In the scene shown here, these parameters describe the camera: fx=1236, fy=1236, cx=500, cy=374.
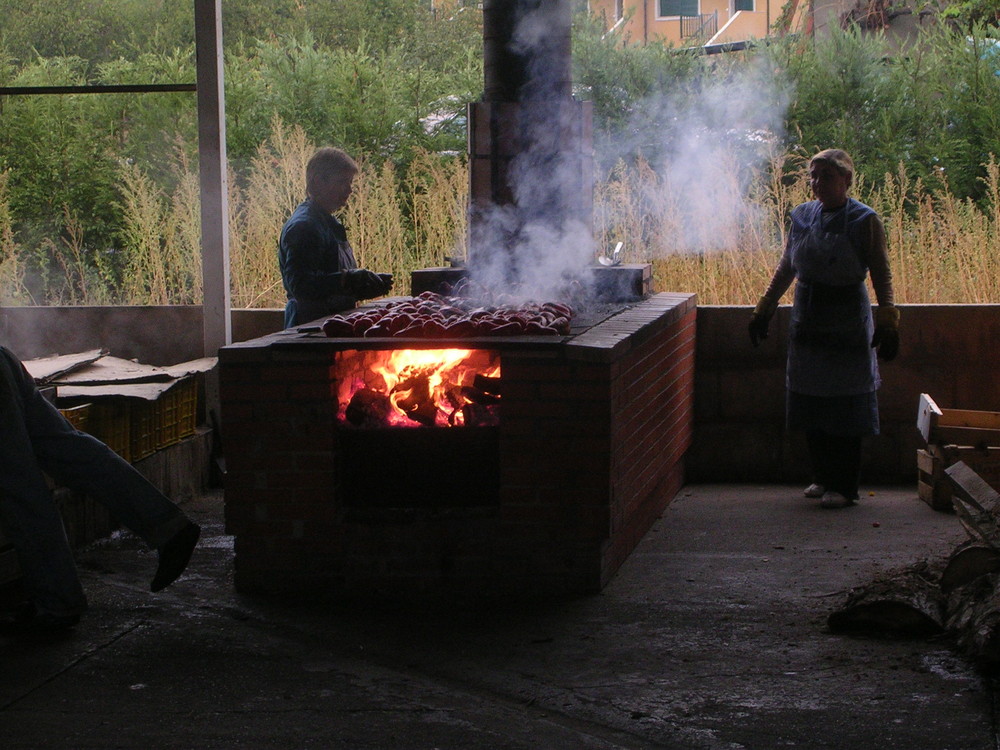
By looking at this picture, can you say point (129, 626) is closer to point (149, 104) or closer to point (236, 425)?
point (236, 425)

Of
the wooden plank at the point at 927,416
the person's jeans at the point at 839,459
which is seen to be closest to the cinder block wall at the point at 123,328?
the person's jeans at the point at 839,459

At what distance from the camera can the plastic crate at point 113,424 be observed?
21.4 feet

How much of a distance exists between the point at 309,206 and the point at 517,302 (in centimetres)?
134

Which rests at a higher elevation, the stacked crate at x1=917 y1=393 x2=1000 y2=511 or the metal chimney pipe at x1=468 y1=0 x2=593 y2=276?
the metal chimney pipe at x1=468 y1=0 x2=593 y2=276

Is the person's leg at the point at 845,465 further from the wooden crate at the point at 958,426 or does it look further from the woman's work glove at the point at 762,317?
the woman's work glove at the point at 762,317

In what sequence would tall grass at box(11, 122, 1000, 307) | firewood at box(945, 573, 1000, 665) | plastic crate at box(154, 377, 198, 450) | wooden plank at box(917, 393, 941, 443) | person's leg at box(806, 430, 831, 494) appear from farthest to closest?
tall grass at box(11, 122, 1000, 307)
person's leg at box(806, 430, 831, 494)
plastic crate at box(154, 377, 198, 450)
wooden plank at box(917, 393, 941, 443)
firewood at box(945, 573, 1000, 665)

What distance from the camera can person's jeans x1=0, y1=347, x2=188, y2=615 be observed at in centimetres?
490

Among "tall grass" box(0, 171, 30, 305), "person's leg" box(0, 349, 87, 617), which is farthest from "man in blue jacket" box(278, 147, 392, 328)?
"tall grass" box(0, 171, 30, 305)

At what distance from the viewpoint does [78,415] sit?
634cm

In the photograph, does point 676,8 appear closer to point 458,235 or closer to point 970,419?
point 458,235

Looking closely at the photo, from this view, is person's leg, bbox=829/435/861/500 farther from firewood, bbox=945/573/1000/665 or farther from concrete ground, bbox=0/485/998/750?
firewood, bbox=945/573/1000/665

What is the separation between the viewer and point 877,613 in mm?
4734

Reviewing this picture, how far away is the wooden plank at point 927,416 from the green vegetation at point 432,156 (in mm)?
1798

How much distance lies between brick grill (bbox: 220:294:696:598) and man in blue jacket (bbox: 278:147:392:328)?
1327 mm
